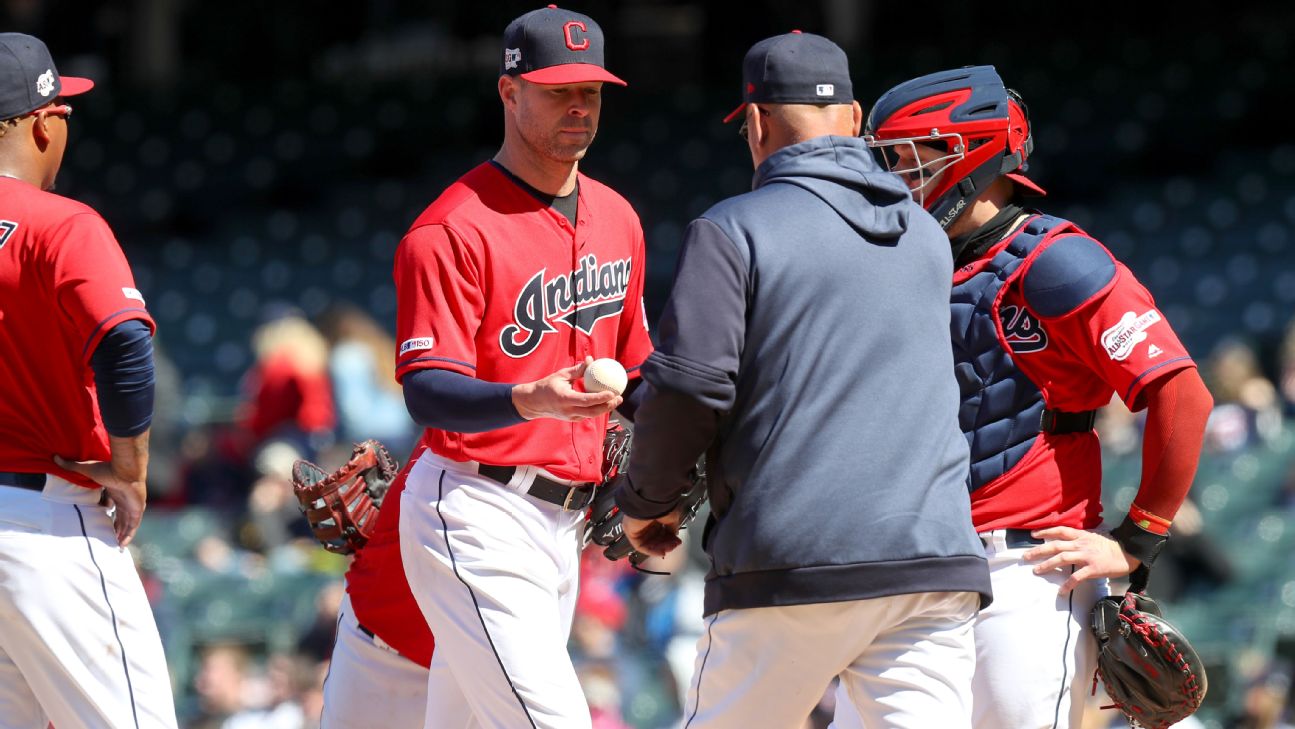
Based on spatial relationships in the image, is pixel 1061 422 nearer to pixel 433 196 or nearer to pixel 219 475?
pixel 219 475

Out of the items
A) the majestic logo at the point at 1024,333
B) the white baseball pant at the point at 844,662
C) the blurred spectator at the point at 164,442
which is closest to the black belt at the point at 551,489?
the white baseball pant at the point at 844,662

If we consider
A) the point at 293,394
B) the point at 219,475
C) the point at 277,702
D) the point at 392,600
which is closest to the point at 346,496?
the point at 392,600

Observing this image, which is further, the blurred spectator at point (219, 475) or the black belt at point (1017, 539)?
the blurred spectator at point (219, 475)

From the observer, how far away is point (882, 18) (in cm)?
1734

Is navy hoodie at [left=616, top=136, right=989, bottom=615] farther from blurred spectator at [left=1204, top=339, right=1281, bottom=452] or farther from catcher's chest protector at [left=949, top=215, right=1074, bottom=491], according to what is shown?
blurred spectator at [left=1204, top=339, right=1281, bottom=452]

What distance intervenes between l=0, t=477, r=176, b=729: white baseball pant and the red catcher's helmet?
73.0 inches

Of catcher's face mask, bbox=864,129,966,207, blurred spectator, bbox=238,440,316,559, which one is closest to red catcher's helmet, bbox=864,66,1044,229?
catcher's face mask, bbox=864,129,966,207

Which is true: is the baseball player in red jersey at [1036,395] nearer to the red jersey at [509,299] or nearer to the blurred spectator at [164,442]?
the red jersey at [509,299]

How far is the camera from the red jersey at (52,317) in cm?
349

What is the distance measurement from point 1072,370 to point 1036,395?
0.09 m

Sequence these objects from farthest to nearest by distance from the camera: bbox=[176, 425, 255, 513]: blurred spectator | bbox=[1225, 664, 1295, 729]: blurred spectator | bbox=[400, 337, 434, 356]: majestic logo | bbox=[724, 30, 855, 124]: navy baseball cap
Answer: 1. bbox=[176, 425, 255, 513]: blurred spectator
2. bbox=[1225, 664, 1295, 729]: blurred spectator
3. bbox=[400, 337, 434, 356]: majestic logo
4. bbox=[724, 30, 855, 124]: navy baseball cap

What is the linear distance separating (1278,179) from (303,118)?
9145 mm

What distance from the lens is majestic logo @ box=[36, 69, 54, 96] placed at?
366 centimetres

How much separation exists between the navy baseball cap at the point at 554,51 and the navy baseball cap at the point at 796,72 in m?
0.43
